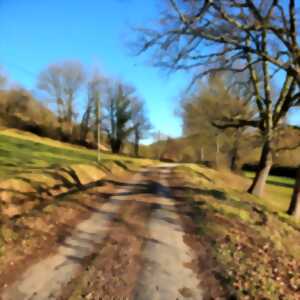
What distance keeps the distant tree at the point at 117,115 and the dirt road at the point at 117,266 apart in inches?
2140

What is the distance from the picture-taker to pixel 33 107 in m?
57.3

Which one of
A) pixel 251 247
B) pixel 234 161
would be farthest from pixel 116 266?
pixel 234 161

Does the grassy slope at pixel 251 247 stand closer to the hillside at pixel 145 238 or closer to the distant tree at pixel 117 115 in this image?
the hillside at pixel 145 238

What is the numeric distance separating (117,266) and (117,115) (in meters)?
57.9

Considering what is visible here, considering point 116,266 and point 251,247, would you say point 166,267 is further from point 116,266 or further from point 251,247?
point 251,247

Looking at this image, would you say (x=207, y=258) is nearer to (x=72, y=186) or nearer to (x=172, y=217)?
(x=172, y=217)

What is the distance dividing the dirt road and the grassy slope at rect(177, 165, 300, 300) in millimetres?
651

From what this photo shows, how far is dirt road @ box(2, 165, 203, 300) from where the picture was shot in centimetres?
459

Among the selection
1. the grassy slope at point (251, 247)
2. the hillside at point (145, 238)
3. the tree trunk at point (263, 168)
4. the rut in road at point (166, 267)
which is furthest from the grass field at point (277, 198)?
the rut in road at point (166, 267)

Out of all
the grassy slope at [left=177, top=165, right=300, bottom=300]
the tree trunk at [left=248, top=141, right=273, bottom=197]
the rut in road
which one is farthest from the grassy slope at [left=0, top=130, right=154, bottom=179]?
the tree trunk at [left=248, top=141, right=273, bottom=197]

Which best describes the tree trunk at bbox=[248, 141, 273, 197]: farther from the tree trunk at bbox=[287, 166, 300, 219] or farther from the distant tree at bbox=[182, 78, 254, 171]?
the tree trunk at bbox=[287, 166, 300, 219]

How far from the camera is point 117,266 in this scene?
18.2ft

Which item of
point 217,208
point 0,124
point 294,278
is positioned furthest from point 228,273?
point 0,124

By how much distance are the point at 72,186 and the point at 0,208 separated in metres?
5.82
